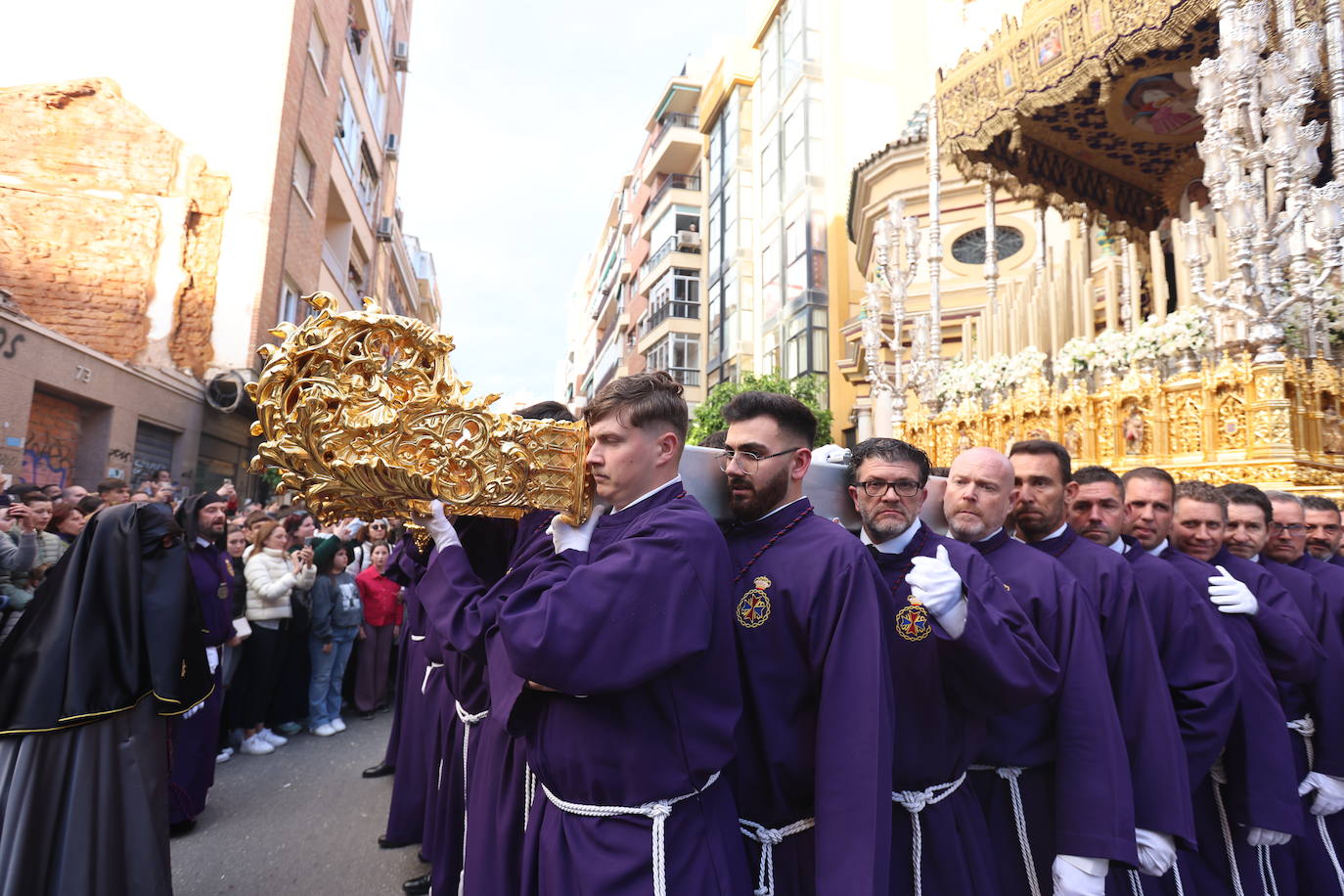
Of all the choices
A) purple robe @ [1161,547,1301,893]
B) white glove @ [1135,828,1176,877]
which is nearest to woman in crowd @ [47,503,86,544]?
white glove @ [1135,828,1176,877]

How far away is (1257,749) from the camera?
307 cm

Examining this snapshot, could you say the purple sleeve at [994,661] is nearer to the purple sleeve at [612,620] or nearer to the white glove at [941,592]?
the white glove at [941,592]

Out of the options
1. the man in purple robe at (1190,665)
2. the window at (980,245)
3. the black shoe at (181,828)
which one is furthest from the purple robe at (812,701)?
the window at (980,245)

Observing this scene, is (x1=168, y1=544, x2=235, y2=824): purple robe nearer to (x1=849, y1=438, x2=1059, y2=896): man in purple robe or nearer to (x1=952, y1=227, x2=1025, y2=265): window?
(x1=849, y1=438, x2=1059, y2=896): man in purple robe

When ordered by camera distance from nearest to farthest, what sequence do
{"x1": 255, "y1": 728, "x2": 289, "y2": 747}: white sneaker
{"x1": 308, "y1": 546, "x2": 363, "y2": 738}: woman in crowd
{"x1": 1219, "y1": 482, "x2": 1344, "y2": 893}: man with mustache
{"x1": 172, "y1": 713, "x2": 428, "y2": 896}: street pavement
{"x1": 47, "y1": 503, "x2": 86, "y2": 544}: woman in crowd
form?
{"x1": 1219, "y1": 482, "x2": 1344, "y2": 893}: man with mustache, {"x1": 172, "y1": 713, "x2": 428, "y2": 896}: street pavement, {"x1": 47, "y1": 503, "x2": 86, "y2": 544}: woman in crowd, {"x1": 255, "y1": 728, "x2": 289, "y2": 747}: white sneaker, {"x1": 308, "y1": 546, "x2": 363, "y2": 738}: woman in crowd

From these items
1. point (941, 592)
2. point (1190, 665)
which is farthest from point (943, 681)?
point (1190, 665)

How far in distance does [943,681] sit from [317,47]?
58.9ft

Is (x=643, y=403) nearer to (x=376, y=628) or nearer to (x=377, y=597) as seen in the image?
(x=377, y=597)

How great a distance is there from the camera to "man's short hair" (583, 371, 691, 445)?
6.82ft

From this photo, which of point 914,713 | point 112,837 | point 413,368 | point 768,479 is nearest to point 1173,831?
point 914,713

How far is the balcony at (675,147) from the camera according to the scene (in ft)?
109

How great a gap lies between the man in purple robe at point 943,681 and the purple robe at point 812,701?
0.22 m

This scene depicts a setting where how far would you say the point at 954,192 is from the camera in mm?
20125

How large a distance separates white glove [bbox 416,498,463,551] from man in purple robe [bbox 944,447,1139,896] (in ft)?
6.03
